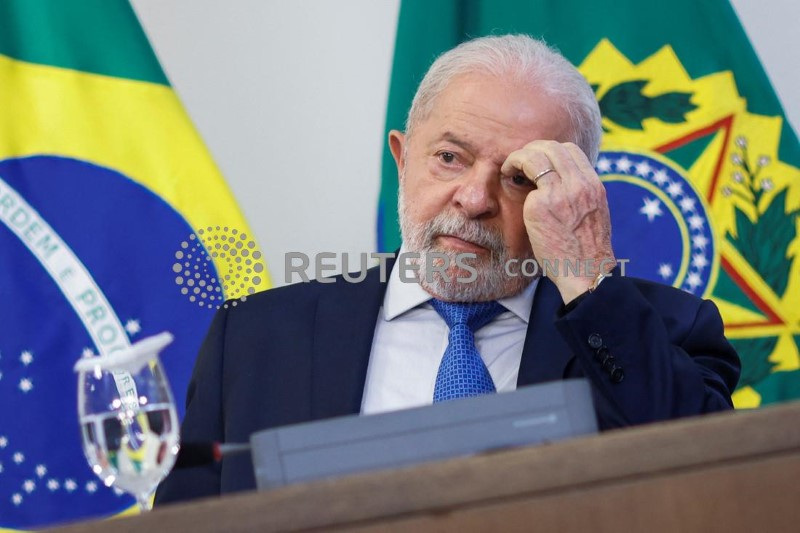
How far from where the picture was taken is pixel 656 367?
172 centimetres

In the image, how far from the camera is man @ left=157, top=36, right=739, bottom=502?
6.51 feet

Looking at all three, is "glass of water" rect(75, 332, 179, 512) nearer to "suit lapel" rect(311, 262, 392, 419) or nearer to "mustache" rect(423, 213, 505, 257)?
"suit lapel" rect(311, 262, 392, 419)

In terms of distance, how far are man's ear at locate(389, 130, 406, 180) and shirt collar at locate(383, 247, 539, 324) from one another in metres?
0.29

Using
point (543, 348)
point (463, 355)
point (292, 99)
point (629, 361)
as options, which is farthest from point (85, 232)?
point (629, 361)

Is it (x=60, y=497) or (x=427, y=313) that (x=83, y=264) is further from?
(x=427, y=313)

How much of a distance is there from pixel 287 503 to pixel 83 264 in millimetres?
1740

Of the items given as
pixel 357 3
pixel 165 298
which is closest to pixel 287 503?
pixel 165 298

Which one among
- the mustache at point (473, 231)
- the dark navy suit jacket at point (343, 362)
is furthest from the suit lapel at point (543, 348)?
the mustache at point (473, 231)

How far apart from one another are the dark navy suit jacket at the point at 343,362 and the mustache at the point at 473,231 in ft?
0.49

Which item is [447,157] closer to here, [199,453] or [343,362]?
[343,362]

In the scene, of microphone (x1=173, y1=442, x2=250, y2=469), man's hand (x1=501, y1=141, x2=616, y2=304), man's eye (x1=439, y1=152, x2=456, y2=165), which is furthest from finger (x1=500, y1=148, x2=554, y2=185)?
microphone (x1=173, y1=442, x2=250, y2=469)

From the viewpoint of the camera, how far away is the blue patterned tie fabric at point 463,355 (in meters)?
1.95

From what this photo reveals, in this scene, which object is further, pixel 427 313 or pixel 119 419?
pixel 427 313

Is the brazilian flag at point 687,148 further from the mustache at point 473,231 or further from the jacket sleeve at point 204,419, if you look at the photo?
the jacket sleeve at point 204,419
